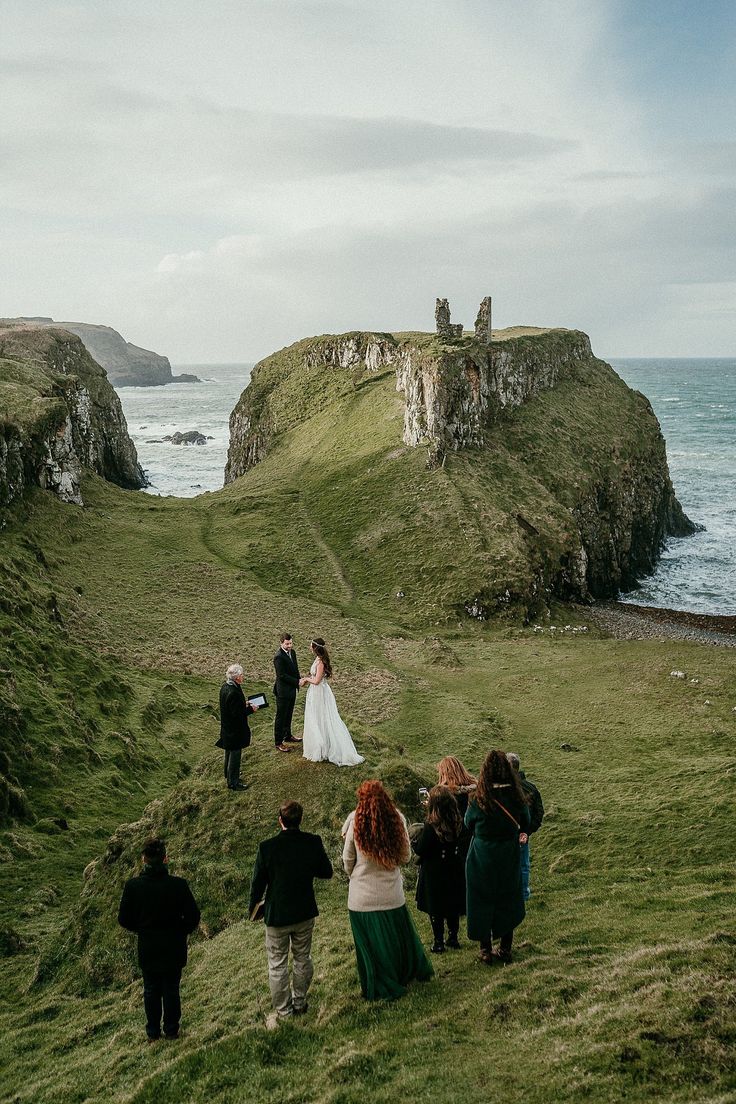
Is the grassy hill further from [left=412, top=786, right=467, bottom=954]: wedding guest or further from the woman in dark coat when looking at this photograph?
[left=412, top=786, right=467, bottom=954]: wedding guest

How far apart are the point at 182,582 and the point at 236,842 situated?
3676 centimetres

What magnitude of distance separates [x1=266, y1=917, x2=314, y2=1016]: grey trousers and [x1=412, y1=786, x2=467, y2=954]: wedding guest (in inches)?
70.9

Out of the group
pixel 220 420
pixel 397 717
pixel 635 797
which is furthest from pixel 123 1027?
pixel 220 420

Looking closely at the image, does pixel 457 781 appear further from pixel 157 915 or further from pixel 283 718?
pixel 283 718

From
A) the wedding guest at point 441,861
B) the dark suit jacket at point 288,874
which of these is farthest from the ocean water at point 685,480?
the dark suit jacket at point 288,874

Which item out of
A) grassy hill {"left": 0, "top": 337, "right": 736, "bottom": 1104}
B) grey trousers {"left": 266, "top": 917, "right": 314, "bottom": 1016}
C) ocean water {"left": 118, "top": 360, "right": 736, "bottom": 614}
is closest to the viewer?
grassy hill {"left": 0, "top": 337, "right": 736, "bottom": 1104}

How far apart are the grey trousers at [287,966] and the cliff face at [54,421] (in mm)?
46237

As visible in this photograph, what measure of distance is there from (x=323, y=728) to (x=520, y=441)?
6168 cm

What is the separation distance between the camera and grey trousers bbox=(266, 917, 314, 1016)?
9.20 metres

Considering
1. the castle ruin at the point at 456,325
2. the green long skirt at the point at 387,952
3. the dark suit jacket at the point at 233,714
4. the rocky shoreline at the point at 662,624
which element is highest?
the castle ruin at the point at 456,325

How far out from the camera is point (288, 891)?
29.8ft

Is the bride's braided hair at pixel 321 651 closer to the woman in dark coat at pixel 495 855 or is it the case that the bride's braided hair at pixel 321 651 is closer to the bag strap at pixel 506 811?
the woman in dark coat at pixel 495 855

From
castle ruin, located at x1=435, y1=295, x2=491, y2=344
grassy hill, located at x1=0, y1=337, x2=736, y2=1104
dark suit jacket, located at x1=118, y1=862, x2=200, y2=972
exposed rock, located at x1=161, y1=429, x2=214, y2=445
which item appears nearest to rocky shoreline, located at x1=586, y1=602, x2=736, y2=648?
grassy hill, located at x1=0, y1=337, x2=736, y2=1104

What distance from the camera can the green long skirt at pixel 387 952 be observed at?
9125 mm
